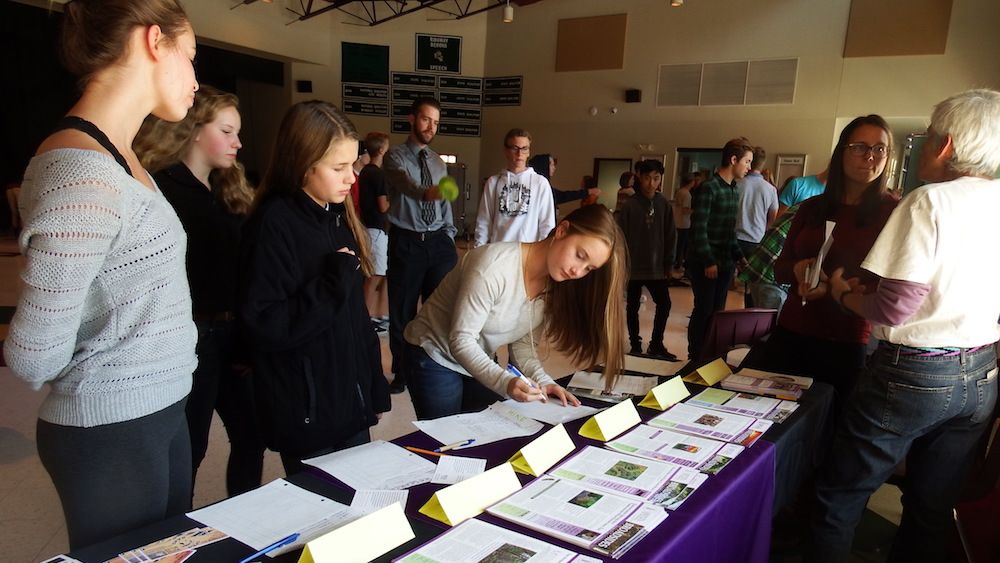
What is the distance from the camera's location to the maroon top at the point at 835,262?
73.2 inches

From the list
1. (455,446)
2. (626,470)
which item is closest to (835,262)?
(626,470)

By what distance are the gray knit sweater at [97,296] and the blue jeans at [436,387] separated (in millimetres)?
806

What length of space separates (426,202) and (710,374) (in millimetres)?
1861

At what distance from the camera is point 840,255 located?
6.25 ft

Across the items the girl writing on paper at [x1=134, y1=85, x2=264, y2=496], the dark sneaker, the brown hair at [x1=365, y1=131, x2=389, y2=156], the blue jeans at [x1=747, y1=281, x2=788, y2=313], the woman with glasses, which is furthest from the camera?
the brown hair at [x1=365, y1=131, x2=389, y2=156]

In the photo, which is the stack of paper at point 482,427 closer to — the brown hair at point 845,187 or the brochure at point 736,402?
the brochure at point 736,402

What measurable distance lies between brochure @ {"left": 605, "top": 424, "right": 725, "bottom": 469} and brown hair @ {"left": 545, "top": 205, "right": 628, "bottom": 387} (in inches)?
13.0

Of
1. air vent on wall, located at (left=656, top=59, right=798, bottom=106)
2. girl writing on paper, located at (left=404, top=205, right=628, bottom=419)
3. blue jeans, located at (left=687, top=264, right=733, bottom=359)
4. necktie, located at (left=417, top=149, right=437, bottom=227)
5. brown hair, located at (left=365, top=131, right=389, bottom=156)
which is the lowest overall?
blue jeans, located at (left=687, top=264, right=733, bottom=359)

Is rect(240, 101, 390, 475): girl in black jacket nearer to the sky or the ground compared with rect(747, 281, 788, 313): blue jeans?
nearer to the sky

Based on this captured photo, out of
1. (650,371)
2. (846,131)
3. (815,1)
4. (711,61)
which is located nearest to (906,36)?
(815,1)

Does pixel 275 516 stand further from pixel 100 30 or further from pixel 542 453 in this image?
pixel 100 30

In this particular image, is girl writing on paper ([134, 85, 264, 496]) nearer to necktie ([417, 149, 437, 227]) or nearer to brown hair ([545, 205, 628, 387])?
brown hair ([545, 205, 628, 387])

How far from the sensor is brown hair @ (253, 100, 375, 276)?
139 centimetres

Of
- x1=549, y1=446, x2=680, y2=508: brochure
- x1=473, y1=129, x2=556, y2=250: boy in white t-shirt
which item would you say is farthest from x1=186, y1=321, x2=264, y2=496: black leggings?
x1=473, y1=129, x2=556, y2=250: boy in white t-shirt
